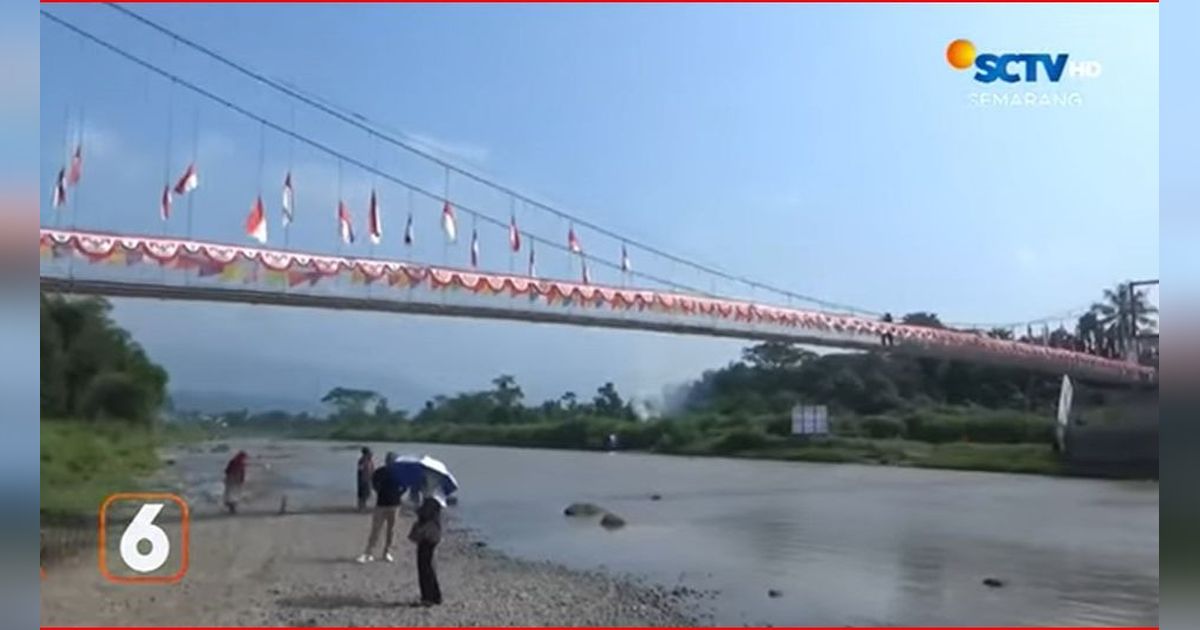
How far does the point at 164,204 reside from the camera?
134 inches

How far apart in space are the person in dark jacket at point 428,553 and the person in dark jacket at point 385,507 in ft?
0.23

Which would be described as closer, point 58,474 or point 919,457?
point 58,474

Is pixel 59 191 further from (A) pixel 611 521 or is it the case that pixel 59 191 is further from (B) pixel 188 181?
(A) pixel 611 521

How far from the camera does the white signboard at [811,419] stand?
11.7ft

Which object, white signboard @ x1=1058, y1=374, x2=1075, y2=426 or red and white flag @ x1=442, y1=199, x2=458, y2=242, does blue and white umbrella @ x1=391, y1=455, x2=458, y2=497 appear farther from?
white signboard @ x1=1058, y1=374, x2=1075, y2=426

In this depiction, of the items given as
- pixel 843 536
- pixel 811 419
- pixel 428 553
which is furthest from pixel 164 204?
pixel 843 536

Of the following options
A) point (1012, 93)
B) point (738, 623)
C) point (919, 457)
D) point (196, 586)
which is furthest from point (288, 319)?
point (1012, 93)

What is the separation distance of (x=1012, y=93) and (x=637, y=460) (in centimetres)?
150

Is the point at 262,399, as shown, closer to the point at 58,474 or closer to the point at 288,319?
the point at 288,319

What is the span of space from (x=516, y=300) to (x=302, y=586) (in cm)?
Answer: 101

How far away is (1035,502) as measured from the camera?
3.58m

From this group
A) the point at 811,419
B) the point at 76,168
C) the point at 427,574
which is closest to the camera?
the point at 76,168

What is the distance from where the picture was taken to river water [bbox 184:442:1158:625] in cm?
351

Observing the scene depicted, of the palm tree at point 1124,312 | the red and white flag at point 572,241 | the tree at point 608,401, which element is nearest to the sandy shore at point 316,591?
the tree at point 608,401
